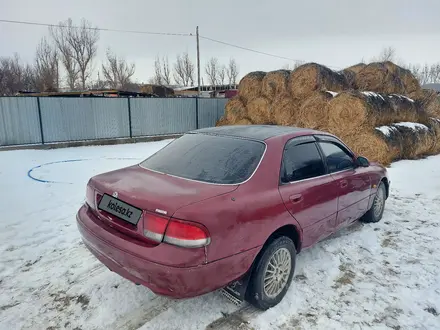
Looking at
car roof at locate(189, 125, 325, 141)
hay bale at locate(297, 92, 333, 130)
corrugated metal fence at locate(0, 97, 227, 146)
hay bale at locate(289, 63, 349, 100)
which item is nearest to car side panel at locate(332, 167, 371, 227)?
car roof at locate(189, 125, 325, 141)

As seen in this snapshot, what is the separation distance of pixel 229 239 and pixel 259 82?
37.1 feet

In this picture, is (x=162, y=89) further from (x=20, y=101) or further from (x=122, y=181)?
(x=122, y=181)

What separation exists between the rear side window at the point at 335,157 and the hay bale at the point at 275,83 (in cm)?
818

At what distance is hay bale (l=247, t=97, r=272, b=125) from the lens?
1184cm

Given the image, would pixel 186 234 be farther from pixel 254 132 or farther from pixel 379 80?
pixel 379 80

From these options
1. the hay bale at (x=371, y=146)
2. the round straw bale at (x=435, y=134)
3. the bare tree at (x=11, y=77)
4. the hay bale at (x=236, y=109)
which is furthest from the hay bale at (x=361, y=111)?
the bare tree at (x=11, y=77)

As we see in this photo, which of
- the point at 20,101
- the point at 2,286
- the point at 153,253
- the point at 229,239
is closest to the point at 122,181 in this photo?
the point at 153,253

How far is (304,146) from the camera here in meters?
3.20

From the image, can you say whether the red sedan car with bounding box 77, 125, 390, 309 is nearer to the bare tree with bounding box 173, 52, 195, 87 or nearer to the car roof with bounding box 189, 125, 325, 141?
the car roof with bounding box 189, 125, 325, 141

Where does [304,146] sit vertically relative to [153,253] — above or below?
above

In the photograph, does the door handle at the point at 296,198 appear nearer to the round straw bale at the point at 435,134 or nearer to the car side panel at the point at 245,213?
the car side panel at the point at 245,213

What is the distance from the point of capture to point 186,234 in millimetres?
2072

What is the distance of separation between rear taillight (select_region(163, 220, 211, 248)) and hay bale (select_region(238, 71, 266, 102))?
36.3 ft

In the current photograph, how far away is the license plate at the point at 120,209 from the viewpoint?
89.6 inches
